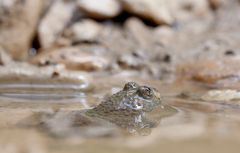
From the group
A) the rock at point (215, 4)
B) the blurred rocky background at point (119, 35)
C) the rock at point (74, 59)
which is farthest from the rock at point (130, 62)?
the rock at point (215, 4)

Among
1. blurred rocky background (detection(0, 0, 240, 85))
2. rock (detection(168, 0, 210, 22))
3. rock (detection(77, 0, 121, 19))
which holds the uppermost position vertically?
rock (detection(168, 0, 210, 22))

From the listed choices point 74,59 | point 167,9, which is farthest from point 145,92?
point 167,9

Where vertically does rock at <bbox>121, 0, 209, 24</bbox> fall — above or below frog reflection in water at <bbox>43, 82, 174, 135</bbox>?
above

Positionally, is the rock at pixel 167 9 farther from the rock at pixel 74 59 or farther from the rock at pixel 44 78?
the rock at pixel 44 78

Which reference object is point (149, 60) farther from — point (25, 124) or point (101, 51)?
point (25, 124)

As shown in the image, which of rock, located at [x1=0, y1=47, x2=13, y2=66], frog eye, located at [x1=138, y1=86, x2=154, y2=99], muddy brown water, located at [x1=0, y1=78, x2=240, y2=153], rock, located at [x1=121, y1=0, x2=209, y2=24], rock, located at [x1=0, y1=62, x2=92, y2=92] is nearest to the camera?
muddy brown water, located at [x1=0, y1=78, x2=240, y2=153]

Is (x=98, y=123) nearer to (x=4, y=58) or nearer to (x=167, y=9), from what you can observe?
(x=4, y=58)

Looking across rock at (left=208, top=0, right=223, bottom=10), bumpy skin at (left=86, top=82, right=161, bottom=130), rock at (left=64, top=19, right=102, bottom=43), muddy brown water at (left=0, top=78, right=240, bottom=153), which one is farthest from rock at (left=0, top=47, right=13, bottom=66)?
rock at (left=208, top=0, right=223, bottom=10)

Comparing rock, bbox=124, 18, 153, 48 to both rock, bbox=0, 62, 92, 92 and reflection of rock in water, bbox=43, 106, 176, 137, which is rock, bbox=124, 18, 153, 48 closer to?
rock, bbox=0, 62, 92, 92

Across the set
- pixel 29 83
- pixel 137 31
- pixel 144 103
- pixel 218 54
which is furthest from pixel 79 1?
pixel 144 103
